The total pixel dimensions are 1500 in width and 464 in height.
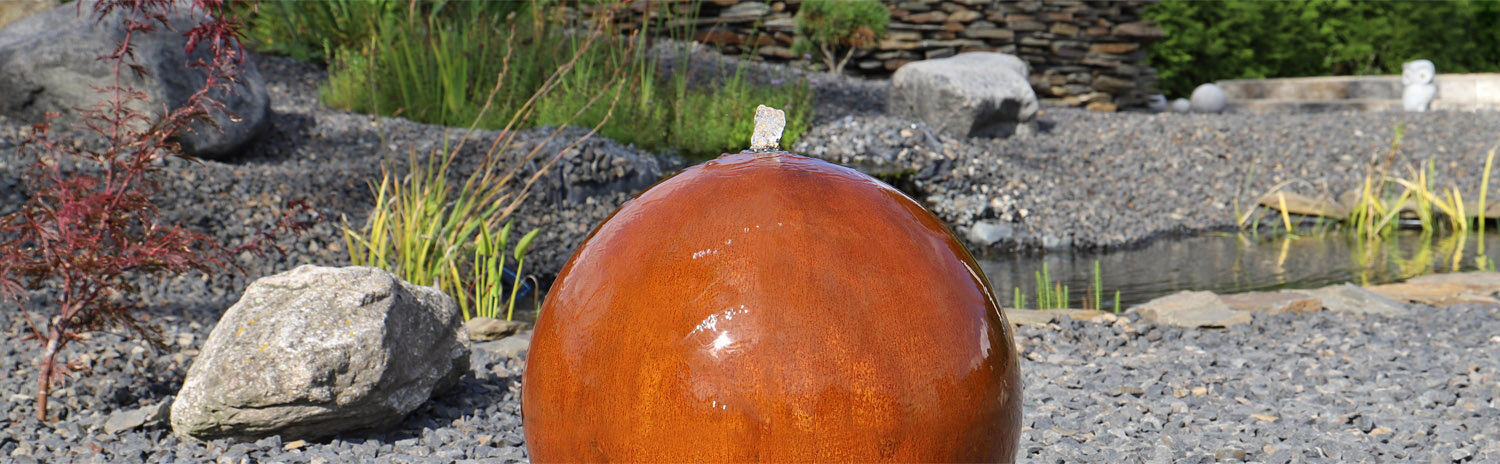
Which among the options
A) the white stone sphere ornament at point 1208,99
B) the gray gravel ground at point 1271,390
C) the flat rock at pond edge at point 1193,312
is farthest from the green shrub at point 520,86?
the white stone sphere ornament at point 1208,99

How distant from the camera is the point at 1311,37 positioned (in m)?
17.2

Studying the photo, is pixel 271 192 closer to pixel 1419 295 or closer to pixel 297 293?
pixel 297 293

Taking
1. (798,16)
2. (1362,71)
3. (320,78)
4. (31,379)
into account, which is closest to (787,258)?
(31,379)

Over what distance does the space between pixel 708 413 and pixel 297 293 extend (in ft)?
6.59

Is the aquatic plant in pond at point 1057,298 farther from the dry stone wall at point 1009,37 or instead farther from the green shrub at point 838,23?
the dry stone wall at point 1009,37

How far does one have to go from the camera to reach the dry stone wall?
1299cm

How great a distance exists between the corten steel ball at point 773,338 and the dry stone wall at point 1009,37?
11.0 meters

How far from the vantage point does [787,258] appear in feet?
5.37

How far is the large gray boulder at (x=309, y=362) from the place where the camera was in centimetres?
292

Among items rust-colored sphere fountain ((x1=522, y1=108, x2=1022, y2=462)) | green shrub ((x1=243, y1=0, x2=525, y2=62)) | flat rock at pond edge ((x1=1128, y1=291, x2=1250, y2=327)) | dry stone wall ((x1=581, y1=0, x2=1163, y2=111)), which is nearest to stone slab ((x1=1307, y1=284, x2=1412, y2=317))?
flat rock at pond edge ((x1=1128, y1=291, x2=1250, y2=327))

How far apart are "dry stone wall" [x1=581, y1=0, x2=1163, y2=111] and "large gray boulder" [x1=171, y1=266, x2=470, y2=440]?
982 cm

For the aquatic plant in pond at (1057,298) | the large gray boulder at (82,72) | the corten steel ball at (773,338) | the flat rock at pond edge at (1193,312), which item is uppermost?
the large gray boulder at (82,72)

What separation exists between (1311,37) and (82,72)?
57.5 feet

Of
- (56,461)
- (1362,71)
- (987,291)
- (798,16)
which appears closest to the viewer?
(987,291)
